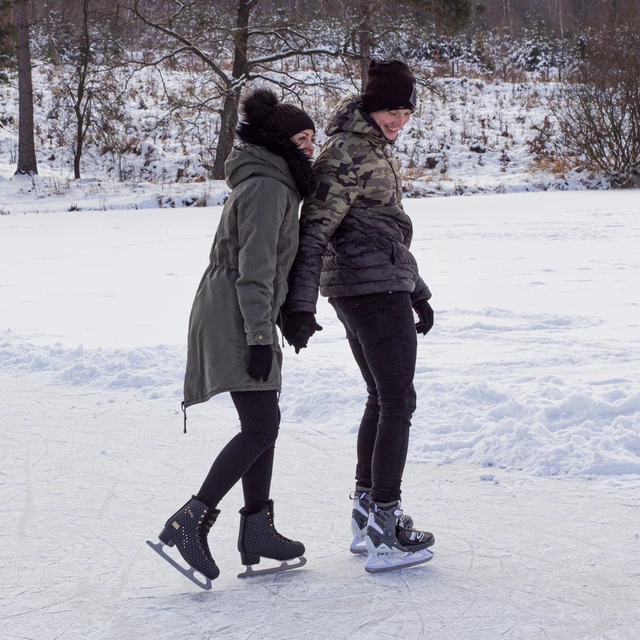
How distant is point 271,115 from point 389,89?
1.15 feet

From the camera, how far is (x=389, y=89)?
2.36m

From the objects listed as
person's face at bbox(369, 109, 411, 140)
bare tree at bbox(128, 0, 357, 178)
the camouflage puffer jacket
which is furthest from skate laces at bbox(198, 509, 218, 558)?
bare tree at bbox(128, 0, 357, 178)

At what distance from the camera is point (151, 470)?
3.33 m

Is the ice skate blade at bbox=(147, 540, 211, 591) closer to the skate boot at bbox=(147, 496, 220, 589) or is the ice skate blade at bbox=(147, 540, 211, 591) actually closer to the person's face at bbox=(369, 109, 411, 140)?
the skate boot at bbox=(147, 496, 220, 589)

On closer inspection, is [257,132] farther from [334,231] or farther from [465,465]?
[465,465]

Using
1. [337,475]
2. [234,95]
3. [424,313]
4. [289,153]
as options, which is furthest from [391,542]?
[234,95]

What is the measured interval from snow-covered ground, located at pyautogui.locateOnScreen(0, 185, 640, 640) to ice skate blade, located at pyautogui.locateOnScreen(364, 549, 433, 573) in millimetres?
29

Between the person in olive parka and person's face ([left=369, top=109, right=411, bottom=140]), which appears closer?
the person in olive parka

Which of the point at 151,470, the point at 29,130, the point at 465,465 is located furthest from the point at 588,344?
the point at 29,130

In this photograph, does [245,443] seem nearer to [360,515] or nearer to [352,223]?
[360,515]

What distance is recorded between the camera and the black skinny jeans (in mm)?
2354

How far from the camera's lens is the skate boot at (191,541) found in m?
2.28

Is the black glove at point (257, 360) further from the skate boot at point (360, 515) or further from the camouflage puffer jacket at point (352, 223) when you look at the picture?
the skate boot at point (360, 515)

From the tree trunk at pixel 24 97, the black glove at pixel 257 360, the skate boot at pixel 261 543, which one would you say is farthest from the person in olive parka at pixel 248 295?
the tree trunk at pixel 24 97
